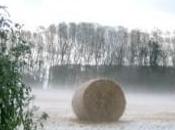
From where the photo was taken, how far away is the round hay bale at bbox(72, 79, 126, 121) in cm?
1781

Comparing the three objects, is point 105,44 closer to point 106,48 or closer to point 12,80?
point 106,48

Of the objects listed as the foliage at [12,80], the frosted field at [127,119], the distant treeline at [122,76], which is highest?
the foliage at [12,80]

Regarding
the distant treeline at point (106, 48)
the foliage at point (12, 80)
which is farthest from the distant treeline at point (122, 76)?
the foliage at point (12, 80)

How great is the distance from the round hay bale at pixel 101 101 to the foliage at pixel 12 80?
14.0 metres

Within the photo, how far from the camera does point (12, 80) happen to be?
3572 mm

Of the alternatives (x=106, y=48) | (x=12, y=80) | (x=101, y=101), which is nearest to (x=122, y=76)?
(x=106, y=48)

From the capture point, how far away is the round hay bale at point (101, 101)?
701 inches

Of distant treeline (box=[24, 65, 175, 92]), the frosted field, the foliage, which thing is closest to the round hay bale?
the frosted field

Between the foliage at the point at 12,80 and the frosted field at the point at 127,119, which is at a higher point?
the foliage at the point at 12,80

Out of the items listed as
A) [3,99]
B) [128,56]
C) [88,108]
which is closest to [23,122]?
[3,99]

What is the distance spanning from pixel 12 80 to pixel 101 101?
48.2ft

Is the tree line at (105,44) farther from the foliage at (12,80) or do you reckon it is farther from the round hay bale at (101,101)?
the foliage at (12,80)

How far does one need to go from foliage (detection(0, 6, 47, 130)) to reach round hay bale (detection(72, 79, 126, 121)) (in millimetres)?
13964

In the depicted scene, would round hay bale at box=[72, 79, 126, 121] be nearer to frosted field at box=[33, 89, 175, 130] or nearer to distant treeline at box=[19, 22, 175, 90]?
frosted field at box=[33, 89, 175, 130]
